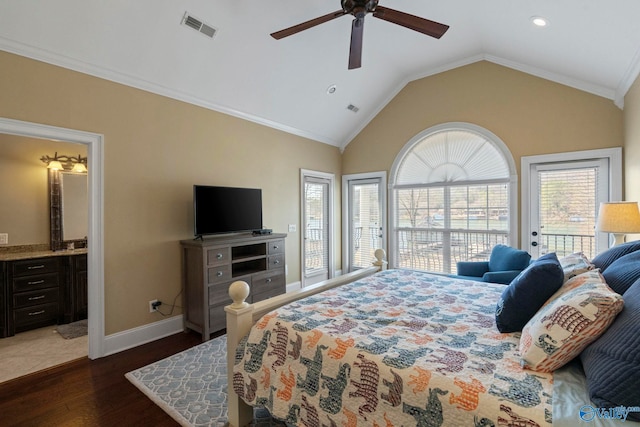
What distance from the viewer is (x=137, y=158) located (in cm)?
318

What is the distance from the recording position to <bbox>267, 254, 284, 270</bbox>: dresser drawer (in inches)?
159

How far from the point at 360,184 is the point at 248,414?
445 centimetres

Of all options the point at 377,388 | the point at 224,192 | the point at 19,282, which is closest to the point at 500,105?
the point at 224,192

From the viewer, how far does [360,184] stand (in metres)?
5.80

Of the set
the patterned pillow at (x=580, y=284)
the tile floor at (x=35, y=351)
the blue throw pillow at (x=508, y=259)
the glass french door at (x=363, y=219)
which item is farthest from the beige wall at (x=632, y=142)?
the tile floor at (x=35, y=351)

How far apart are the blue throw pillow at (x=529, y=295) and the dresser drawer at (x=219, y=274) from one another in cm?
273

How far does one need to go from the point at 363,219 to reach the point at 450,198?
5.38ft

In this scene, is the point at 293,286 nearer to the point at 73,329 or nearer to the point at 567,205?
the point at 73,329

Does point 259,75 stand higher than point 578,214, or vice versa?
point 259,75

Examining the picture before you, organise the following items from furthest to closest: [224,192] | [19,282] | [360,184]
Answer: [360,184]
[224,192]
[19,282]

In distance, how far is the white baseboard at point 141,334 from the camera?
9.78 ft

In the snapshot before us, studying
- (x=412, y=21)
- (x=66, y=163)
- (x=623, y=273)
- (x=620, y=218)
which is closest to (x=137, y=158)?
(x=66, y=163)

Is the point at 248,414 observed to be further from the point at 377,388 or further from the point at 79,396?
the point at 79,396

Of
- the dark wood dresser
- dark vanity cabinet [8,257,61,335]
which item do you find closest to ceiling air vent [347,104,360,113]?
the dark wood dresser
